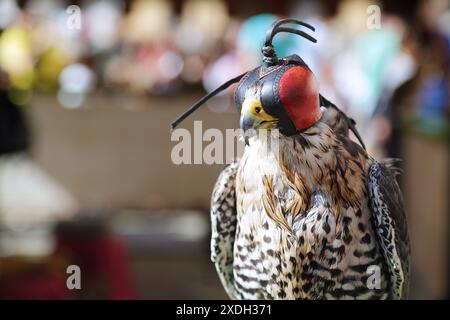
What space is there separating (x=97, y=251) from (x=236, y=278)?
85 cm

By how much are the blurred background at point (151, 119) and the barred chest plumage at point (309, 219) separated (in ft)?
0.15

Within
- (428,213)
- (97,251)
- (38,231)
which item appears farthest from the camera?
(38,231)

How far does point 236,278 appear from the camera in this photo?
0.58 metres

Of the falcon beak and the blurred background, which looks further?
the blurred background

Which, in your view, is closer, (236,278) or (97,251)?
(236,278)

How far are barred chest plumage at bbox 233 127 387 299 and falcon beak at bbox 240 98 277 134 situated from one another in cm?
2

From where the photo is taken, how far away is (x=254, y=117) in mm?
486

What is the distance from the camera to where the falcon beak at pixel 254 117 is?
0.49 meters

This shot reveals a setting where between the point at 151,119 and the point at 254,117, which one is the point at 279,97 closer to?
the point at 254,117

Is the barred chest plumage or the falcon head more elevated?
the falcon head

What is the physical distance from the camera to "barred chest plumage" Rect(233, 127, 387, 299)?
52 centimetres

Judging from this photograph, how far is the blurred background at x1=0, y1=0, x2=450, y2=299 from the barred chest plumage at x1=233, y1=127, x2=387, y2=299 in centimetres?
5
